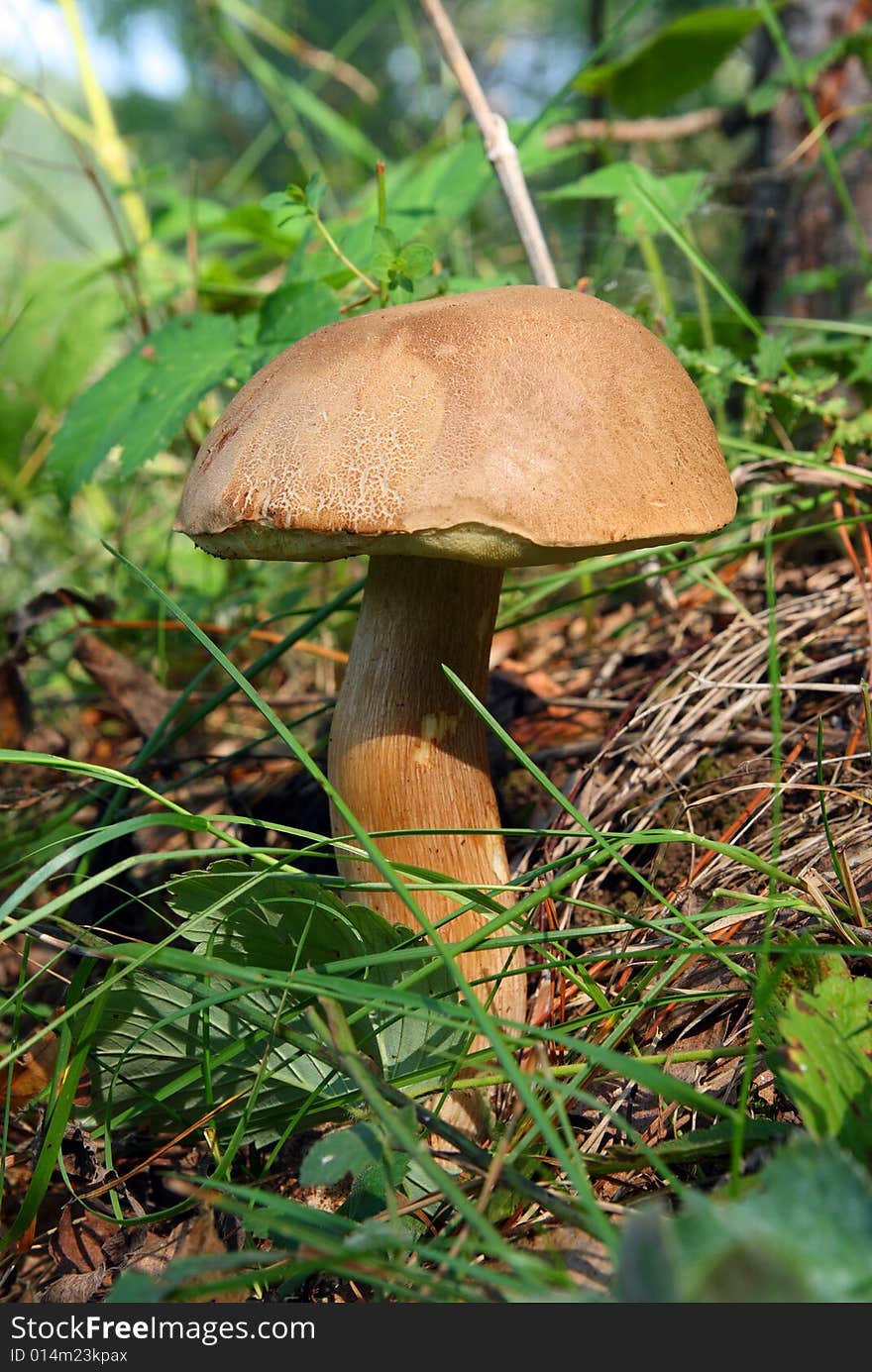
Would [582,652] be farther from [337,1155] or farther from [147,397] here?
[337,1155]

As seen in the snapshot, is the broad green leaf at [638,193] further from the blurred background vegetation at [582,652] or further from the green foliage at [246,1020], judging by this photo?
the green foliage at [246,1020]

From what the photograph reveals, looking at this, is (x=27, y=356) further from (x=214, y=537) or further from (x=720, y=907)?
(x=720, y=907)

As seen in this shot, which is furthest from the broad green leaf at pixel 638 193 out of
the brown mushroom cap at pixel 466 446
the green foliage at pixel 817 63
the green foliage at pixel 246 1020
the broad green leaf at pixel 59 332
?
the green foliage at pixel 246 1020

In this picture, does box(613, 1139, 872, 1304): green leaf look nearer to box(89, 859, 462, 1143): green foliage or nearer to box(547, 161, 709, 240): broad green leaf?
box(89, 859, 462, 1143): green foliage

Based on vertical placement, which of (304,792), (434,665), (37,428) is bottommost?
(304,792)

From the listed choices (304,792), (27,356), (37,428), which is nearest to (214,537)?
(304,792)

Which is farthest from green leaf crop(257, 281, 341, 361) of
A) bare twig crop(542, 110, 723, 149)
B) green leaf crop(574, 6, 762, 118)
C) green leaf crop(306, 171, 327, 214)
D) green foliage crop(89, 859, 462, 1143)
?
bare twig crop(542, 110, 723, 149)
